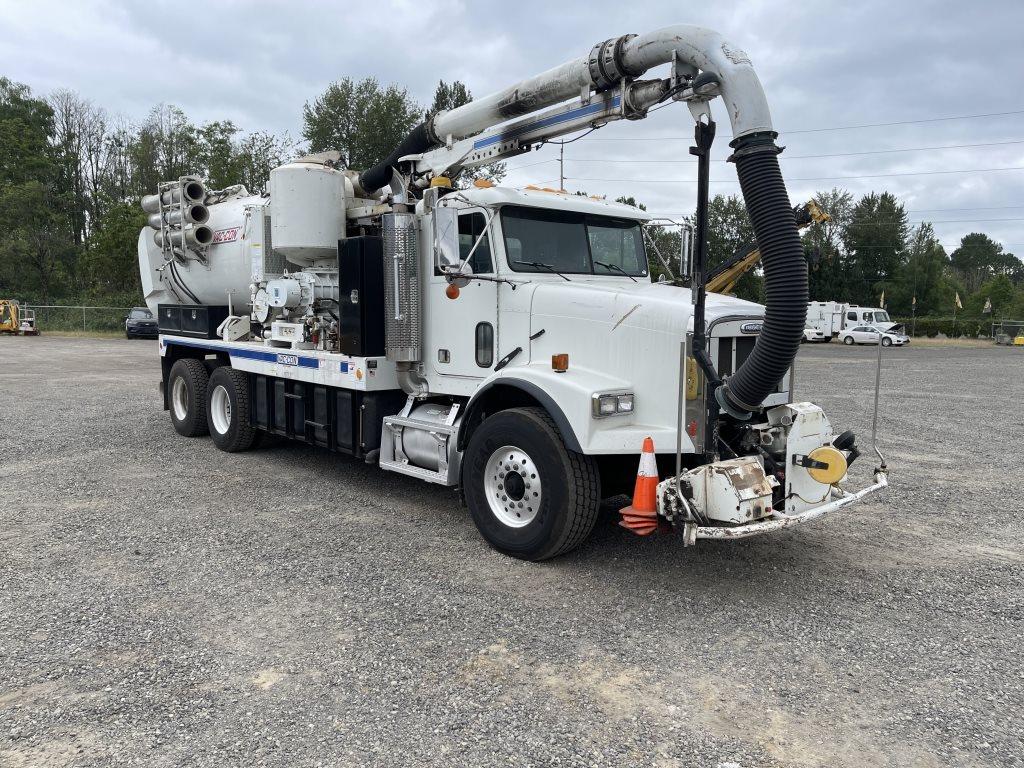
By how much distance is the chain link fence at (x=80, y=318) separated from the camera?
40.3 meters

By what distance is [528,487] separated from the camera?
209 inches

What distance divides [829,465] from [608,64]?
11.0ft

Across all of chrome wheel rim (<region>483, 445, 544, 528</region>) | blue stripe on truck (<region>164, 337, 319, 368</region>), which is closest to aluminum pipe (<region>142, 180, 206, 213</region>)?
blue stripe on truck (<region>164, 337, 319, 368</region>)

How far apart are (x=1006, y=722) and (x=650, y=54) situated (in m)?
4.57

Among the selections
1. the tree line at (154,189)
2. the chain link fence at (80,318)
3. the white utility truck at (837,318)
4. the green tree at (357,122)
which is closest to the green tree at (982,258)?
the tree line at (154,189)

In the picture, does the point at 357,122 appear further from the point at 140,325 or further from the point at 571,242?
the point at 571,242

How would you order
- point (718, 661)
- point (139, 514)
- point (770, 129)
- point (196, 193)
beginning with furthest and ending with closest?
1. point (196, 193)
2. point (139, 514)
3. point (770, 129)
4. point (718, 661)

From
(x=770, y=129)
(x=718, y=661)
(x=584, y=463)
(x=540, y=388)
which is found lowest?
(x=718, y=661)

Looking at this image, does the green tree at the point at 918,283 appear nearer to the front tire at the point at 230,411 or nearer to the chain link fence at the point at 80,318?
the chain link fence at the point at 80,318

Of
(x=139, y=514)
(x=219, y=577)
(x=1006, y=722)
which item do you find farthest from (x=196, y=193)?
(x=1006, y=722)

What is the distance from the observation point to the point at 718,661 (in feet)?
13.0

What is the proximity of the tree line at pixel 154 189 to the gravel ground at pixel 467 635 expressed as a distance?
27.7 m

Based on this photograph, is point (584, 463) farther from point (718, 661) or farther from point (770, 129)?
point (770, 129)

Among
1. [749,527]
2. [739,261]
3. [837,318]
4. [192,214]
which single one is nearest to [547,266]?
[739,261]
